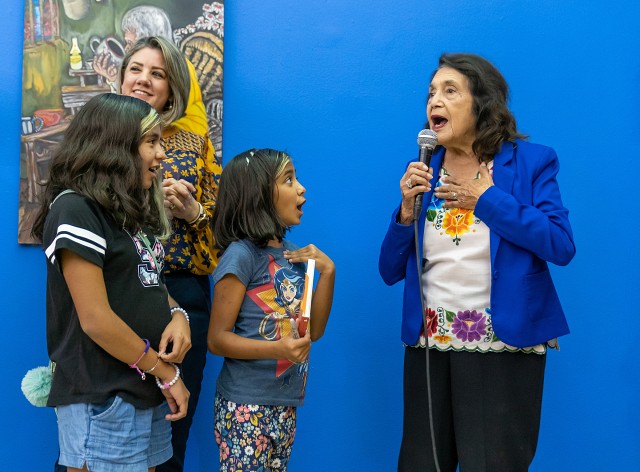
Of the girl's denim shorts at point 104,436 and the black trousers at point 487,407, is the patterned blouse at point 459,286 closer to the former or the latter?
the black trousers at point 487,407

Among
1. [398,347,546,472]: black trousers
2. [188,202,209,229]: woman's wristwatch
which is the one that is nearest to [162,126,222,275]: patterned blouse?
[188,202,209,229]: woman's wristwatch

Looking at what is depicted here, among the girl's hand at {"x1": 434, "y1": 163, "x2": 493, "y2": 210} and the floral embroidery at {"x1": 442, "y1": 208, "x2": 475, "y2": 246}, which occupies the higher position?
the girl's hand at {"x1": 434, "y1": 163, "x2": 493, "y2": 210}

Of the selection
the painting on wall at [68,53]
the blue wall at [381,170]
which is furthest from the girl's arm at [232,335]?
the painting on wall at [68,53]

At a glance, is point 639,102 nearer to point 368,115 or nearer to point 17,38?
point 368,115

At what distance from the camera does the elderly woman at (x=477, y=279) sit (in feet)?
5.79

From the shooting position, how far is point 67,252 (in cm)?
149

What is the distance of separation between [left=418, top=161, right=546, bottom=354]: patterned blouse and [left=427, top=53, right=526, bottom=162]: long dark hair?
0.06 m

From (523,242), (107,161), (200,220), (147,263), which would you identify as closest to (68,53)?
(200,220)

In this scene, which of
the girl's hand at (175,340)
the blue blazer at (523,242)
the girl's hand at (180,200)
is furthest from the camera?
the girl's hand at (180,200)

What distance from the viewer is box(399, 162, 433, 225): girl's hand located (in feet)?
5.88

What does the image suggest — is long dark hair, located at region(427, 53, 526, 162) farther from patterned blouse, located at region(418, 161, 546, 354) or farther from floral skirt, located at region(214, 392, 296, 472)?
floral skirt, located at region(214, 392, 296, 472)

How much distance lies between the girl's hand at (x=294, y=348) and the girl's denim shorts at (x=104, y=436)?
1.25 ft

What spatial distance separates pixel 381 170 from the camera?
2.59 meters

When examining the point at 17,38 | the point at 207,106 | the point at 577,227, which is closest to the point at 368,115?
the point at 207,106
